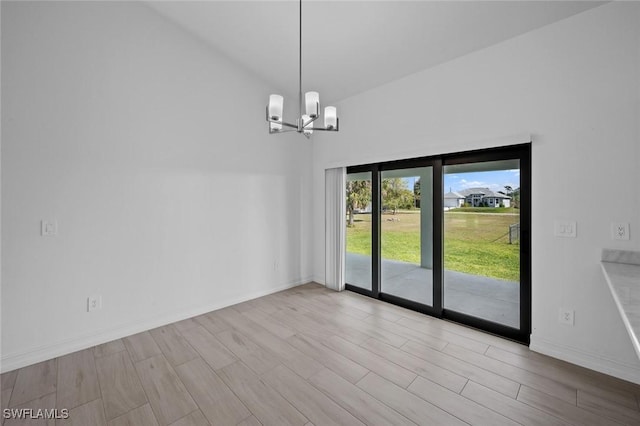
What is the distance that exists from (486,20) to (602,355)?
297cm

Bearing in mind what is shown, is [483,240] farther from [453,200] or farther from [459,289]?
[459,289]

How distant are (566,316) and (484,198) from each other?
1.23 metres

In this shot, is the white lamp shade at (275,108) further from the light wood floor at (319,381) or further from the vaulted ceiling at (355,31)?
the light wood floor at (319,381)

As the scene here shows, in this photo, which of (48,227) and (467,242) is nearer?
(48,227)

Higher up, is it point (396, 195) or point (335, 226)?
point (396, 195)

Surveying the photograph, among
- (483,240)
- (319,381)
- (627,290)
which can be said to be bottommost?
(319,381)

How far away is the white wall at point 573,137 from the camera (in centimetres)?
196

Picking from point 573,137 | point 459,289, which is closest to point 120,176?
point 459,289

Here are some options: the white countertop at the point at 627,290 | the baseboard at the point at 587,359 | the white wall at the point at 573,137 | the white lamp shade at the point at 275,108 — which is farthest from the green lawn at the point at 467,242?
the white lamp shade at the point at 275,108

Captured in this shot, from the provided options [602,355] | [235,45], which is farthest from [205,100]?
[602,355]

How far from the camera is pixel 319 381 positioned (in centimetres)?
201

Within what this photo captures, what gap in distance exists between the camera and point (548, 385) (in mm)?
1919

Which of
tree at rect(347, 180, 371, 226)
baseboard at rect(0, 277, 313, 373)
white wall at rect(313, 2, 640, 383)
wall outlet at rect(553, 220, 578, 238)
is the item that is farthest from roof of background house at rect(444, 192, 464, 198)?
baseboard at rect(0, 277, 313, 373)

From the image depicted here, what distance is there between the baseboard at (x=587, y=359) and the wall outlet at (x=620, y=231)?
96 cm
